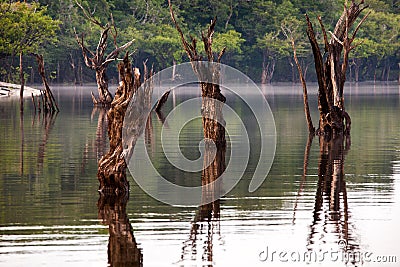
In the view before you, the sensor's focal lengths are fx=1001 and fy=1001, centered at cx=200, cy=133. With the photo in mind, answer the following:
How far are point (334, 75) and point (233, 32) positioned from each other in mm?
73776

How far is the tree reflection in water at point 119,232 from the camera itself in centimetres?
1188

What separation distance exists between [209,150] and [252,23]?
8567 cm

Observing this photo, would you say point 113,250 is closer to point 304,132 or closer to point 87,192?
point 87,192

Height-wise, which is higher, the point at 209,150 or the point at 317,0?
the point at 317,0

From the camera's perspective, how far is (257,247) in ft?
41.0

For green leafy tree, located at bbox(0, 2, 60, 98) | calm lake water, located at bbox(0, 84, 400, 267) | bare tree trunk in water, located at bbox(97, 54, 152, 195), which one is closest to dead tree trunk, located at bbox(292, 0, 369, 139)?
calm lake water, located at bbox(0, 84, 400, 267)

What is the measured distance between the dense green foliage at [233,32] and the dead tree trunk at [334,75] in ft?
200

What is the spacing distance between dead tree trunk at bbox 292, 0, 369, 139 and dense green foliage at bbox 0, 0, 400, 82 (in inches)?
2395

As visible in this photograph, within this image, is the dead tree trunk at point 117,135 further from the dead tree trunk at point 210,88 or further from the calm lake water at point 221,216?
the dead tree trunk at point 210,88

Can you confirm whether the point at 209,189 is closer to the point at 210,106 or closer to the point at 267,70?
the point at 210,106

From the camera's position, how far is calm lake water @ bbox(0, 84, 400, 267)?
12086 mm

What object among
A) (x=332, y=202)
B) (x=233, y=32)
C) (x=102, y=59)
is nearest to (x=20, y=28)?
(x=102, y=59)

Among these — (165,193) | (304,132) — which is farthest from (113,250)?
(304,132)

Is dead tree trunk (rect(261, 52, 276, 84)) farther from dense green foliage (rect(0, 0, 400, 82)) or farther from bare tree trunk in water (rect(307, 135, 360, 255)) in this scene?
bare tree trunk in water (rect(307, 135, 360, 255))
